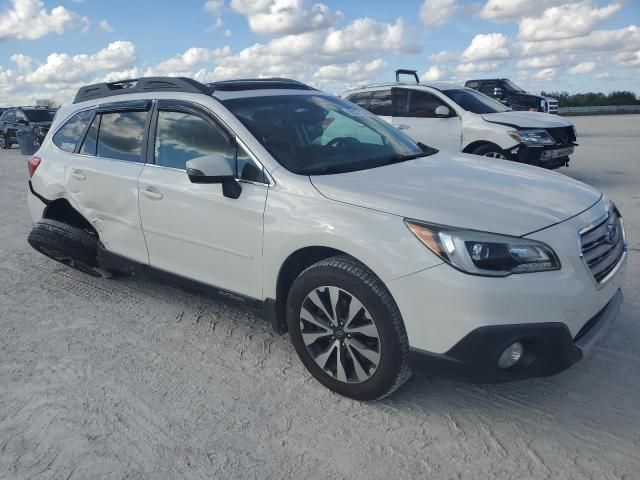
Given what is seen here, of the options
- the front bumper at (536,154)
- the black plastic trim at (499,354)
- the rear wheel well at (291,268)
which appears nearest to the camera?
the black plastic trim at (499,354)

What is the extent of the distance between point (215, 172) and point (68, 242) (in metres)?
2.09

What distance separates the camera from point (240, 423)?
2881mm

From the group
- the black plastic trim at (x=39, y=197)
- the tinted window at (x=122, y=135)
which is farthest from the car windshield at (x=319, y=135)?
the black plastic trim at (x=39, y=197)

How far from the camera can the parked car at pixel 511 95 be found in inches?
715

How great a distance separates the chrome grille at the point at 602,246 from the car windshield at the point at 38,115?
2210cm

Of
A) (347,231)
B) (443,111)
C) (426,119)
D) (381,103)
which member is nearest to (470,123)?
(443,111)

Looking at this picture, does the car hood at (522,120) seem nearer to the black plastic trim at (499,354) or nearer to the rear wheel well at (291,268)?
the rear wheel well at (291,268)

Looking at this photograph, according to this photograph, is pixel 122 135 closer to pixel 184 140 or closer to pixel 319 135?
pixel 184 140

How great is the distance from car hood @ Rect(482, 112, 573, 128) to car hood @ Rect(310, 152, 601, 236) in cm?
532

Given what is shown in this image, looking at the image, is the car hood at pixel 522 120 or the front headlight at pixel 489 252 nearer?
the front headlight at pixel 489 252

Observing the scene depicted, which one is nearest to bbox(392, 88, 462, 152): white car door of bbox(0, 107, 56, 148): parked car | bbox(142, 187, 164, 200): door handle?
bbox(142, 187, 164, 200): door handle

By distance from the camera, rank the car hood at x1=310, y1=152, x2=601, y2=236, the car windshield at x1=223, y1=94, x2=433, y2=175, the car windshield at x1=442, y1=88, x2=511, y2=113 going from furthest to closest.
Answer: the car windshield at x1=442, y1=88, x2=511, y2=113 < the car windshield at x1=223, y1=94, x2=433, y2=175 < the car hood at x1=310, y1=152, x2=601, y2=236

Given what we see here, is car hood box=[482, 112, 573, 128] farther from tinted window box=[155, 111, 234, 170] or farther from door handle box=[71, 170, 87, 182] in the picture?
door handle box=[71, 170, 87, 182]

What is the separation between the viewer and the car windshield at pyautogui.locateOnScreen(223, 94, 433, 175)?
3412 millimetres
